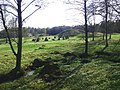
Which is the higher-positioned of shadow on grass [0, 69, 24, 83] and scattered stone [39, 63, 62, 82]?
scattered stone [39, 63, 62, 82]

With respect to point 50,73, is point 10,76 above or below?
below

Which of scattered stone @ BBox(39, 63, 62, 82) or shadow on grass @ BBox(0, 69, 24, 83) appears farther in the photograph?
shadow on grass @ BBox(0, 69, 24, 83)

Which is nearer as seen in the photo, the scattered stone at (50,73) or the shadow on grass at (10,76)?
the scattered stone at (50,73)

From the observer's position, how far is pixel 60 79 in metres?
24.4

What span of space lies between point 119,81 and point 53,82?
20.8 ft

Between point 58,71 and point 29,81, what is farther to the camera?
point 58,71

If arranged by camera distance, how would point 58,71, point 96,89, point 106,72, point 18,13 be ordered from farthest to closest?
point 18,13 → point 58,71 → point 106,72 → point 96,89

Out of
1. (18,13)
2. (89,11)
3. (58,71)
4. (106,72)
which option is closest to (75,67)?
(58,71)

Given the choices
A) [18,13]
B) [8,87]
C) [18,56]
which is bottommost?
[8,87]

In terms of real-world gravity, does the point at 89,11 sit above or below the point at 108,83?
above

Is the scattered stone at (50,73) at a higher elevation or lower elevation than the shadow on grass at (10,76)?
higher

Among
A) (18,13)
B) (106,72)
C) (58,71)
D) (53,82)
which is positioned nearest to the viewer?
(53,82)

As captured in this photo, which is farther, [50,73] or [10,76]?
[10,76]

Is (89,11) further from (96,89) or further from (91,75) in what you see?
(96,89)
